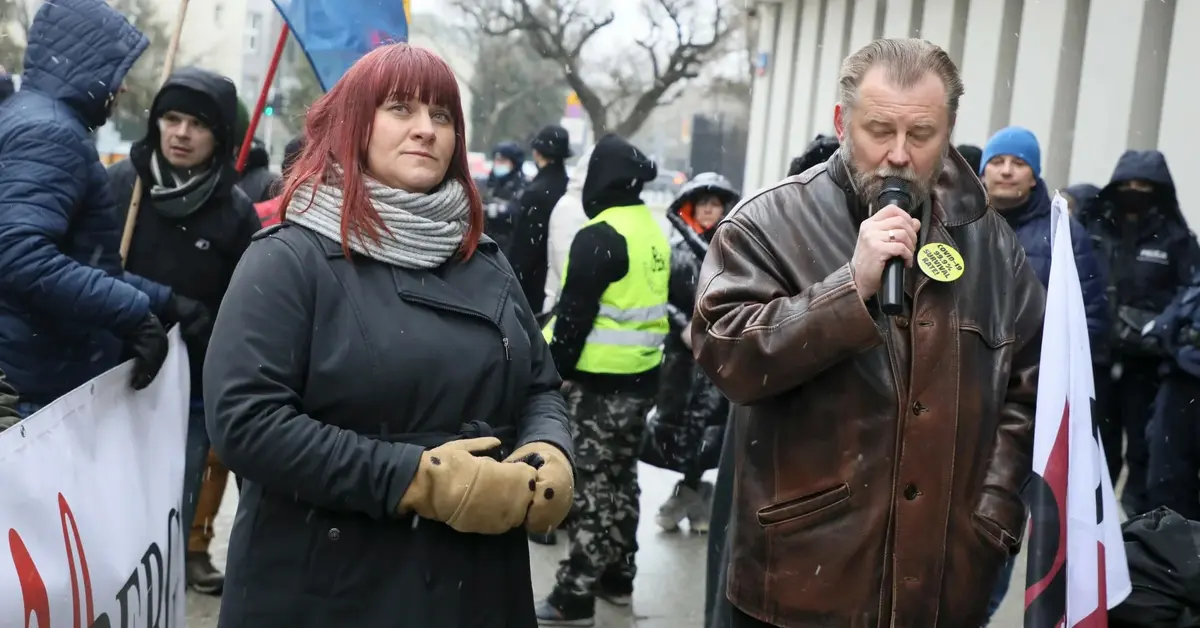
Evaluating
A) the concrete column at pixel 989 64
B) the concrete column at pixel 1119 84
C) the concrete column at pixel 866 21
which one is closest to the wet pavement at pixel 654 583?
the concrete column at pixel 1119 84

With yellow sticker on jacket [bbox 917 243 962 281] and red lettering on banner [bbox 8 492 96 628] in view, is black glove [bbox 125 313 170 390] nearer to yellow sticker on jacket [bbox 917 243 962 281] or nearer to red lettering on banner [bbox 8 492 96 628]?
red lettering on banner [bbox 8 492 96 628]

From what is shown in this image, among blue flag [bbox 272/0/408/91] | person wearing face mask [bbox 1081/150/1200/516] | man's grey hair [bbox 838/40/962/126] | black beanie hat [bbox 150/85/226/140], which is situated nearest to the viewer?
man's grey hair [bbox 838/40/962/126]

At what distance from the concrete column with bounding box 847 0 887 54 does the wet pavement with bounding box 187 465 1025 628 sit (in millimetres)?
12893

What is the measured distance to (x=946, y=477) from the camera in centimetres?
266

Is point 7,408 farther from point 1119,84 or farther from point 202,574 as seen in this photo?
point 1119,84

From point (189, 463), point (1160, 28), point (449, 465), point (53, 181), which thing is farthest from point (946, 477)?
point (1160, 28)

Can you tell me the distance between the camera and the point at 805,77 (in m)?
22.8

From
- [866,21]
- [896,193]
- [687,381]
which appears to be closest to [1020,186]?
[687,381]

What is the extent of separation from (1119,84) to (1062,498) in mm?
9376

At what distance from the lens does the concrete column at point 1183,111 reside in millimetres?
9516

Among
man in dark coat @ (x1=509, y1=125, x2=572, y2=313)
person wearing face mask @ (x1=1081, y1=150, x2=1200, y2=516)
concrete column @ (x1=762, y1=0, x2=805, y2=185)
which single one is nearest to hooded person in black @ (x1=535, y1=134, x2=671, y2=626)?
man in dark coat @ (x1=509, y1=125, x2=572, y2=313)

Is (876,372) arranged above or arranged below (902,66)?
below

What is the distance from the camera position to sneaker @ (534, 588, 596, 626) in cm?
554

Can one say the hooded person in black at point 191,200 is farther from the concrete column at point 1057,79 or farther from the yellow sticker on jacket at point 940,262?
the concrete column at point 1057,79
